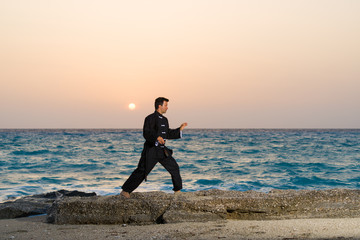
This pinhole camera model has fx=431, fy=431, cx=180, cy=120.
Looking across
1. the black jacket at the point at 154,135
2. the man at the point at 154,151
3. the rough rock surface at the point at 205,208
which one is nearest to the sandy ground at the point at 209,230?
the rough rock surface at the point at 205,208

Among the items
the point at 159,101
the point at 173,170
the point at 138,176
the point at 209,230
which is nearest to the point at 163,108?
the point at 159,101

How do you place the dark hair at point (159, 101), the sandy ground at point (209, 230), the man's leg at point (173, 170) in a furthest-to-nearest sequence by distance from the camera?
the dark hair at point (159, 101), the man's leg at point (173, 170), the sandy ground at point (209, 230)

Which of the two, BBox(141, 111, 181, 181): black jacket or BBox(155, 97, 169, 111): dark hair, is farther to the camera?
BBox(155, 97, 169, 111): dark hair

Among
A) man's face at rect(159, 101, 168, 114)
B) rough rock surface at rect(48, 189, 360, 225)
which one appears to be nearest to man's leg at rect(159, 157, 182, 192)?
rough rock surface at rect(48, 189, 360, 225)

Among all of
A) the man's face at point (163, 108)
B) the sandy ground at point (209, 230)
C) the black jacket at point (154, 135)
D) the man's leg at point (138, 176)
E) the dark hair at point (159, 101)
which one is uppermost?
the dark hair at point (159, 101)

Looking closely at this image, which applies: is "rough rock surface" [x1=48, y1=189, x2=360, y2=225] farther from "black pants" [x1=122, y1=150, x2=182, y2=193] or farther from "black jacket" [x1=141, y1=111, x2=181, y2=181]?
"black jacket" [x1=141, y1=111, x2=181, y2=181]

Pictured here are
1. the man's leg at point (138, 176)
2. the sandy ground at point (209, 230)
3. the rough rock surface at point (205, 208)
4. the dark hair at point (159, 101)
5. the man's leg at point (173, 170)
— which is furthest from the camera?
the dark hair at point (159, 101)

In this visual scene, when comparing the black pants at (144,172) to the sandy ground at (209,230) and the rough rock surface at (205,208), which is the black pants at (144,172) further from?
the sandy ground at (209,230)

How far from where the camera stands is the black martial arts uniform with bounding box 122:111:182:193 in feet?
24.3

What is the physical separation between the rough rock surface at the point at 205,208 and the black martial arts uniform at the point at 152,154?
0.50 m

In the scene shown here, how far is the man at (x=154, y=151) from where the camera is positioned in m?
7.39

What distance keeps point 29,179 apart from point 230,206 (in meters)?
11.7

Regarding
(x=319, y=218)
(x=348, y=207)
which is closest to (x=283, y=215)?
(x=319, y=218)

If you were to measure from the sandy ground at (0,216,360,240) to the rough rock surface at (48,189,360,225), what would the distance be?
0.23 m
